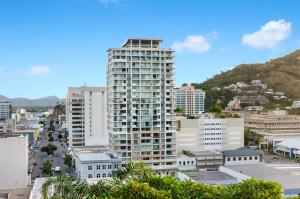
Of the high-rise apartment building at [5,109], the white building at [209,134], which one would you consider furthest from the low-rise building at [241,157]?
the high-rise apartment building at [5,109]

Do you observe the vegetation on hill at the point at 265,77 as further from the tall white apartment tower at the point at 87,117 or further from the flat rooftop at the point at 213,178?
the flat rooftop at the point at 213,178

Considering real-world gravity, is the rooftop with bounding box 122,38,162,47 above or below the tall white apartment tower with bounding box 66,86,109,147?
above

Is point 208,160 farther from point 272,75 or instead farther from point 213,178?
point 272,75

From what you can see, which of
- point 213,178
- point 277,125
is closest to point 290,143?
point 277,125

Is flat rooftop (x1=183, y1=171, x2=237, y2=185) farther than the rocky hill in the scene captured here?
No

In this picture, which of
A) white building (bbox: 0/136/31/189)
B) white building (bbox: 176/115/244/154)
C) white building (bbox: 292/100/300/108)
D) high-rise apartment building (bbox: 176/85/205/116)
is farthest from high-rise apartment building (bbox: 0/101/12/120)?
white building (bbox: 0/136/31/189)

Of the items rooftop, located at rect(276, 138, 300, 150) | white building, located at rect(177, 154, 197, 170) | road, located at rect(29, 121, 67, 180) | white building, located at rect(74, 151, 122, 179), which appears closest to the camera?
white building, located at rect(74, 151, 122, 179)

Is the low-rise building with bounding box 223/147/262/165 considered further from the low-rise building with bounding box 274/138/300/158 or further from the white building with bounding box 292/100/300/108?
the white building with bounding box 292/100/300/108
